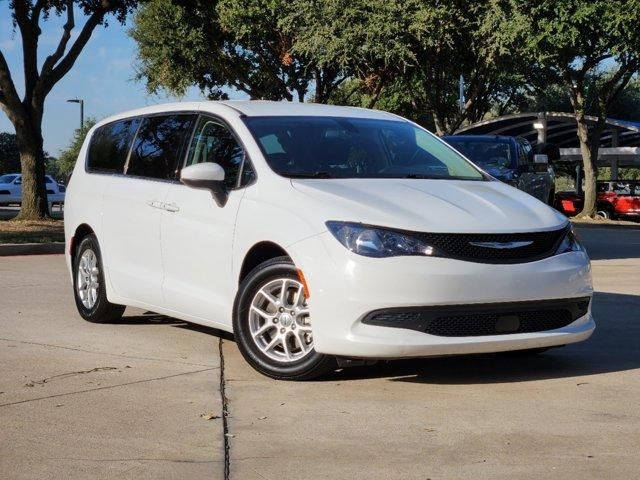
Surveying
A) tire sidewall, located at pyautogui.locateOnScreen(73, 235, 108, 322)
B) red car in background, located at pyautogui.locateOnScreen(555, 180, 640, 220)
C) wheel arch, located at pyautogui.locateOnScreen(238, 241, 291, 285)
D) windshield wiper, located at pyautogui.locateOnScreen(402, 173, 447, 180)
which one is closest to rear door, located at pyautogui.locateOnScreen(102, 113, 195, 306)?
tire sidewall, located at pyautogui.locateOnScreen(73, 235, 108, 322)

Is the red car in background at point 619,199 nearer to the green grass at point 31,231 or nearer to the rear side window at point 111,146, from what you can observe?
the green grass at point 31,231

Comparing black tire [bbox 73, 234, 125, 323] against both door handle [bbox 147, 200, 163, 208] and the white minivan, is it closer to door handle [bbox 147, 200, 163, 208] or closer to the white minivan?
the white minivan

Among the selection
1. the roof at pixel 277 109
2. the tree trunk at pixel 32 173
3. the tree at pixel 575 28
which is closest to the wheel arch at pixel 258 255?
the roof at pixel 277 109

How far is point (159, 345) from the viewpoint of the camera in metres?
8.52

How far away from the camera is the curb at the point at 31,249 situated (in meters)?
18.1

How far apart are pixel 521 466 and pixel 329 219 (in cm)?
214

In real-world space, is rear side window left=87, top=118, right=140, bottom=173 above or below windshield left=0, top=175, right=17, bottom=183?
above

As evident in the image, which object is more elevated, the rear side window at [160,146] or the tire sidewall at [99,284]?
the rear side window at [160,146]

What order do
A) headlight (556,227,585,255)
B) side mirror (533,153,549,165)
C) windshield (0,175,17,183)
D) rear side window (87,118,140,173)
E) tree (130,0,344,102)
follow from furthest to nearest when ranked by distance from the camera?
windshield (0,175,17,183) → tree (130,0,344,102) → side mirror (533,153,549,165) → rear side window (87,118,140,173) → headlight (556,227,585,255)

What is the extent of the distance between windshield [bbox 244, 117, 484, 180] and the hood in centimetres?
26

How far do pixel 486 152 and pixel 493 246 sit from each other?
394 inches

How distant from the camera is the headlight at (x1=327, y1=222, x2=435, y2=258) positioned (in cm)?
659

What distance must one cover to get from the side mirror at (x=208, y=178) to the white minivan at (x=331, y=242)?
0.5 inches

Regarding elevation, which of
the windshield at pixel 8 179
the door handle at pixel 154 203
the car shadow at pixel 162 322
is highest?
the door handle at pixel 154 203
